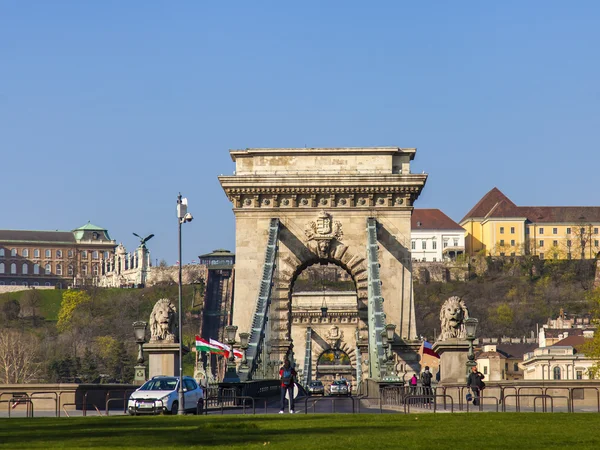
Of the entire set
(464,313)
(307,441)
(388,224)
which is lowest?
(307,441)

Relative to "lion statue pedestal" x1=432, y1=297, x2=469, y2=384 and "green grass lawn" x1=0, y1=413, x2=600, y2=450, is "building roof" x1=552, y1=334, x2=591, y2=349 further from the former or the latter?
"green grass lawn" x1=0, y1=413, x2=600, y2=450

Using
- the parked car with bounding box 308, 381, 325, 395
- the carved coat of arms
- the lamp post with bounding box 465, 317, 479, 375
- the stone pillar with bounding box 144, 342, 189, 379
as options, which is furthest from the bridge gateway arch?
the lamp post with bounding box 465, 317, 479, 375

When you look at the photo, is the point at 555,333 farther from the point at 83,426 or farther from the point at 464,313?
the point at 83,426

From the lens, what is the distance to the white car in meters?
42.4

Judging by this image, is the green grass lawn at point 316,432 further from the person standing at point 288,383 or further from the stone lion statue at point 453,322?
the stone lion statue at point 453,322

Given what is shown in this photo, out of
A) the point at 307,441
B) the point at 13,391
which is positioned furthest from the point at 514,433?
the point at 13,391

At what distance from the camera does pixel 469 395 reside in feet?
147

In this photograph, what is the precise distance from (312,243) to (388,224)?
4003mm

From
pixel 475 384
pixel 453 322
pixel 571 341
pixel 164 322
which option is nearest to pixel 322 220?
pixel 453 322

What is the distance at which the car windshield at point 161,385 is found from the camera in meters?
43.7

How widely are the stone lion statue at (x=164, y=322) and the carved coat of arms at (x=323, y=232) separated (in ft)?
63.6

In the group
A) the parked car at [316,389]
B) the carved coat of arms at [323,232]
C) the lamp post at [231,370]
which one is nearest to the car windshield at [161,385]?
the lamp post at [231,370]

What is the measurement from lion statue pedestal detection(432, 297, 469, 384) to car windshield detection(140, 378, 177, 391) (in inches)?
461

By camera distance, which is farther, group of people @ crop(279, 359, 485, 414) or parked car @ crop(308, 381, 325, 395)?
parked car @ crop(308, 381, 325, 395)
